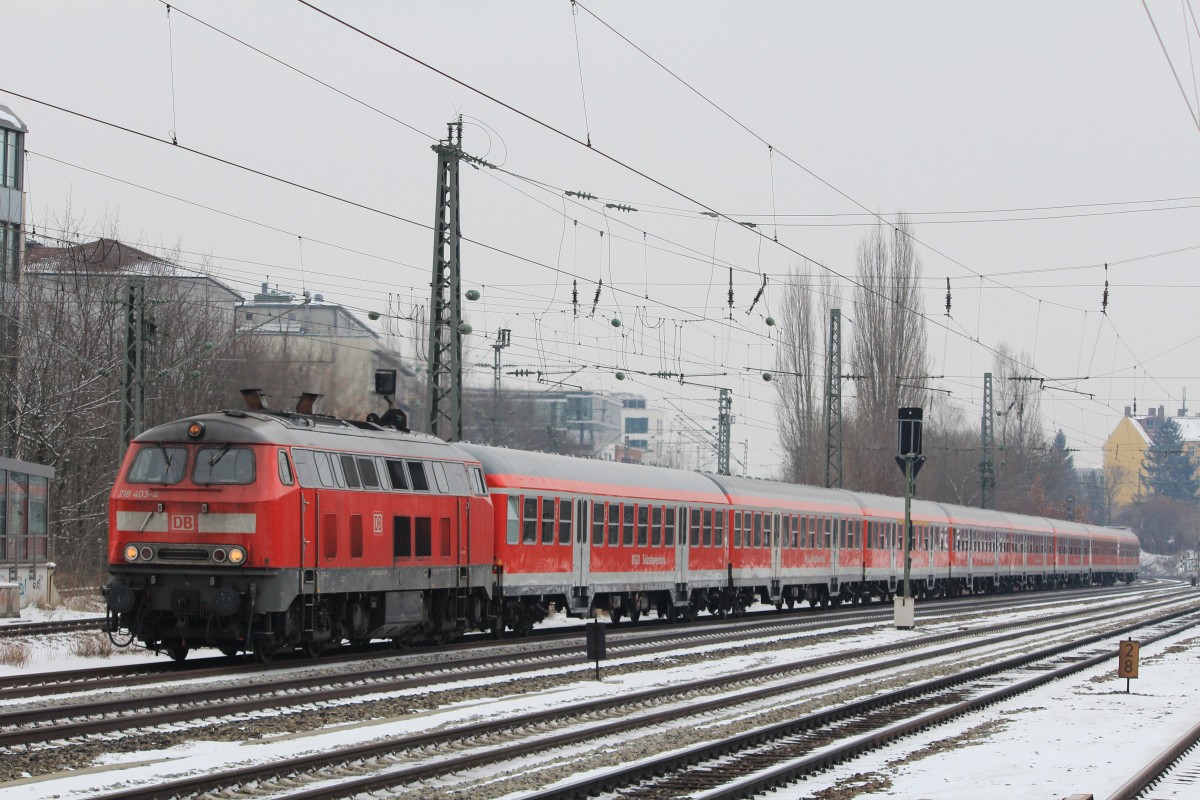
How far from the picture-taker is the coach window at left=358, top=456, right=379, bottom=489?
2294 centimetres

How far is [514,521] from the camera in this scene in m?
28.4

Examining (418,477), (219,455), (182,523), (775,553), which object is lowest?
(775,553)

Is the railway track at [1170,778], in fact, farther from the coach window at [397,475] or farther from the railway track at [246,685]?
the coach window at [397,475]

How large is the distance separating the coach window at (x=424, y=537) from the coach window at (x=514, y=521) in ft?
11.5

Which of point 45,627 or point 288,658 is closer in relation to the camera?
point 288,658

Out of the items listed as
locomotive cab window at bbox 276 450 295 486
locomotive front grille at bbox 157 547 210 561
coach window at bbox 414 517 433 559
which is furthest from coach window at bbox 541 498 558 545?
locomotive front grille at bbox 157 547 210 561

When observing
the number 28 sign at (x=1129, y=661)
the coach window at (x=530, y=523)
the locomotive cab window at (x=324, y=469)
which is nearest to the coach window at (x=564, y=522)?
the coach window at (x=530, y=523)

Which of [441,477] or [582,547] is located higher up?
[441,477]

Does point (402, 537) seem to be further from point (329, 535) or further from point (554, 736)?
point (554, 736)

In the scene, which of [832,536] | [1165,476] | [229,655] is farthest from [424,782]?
[1165,476]

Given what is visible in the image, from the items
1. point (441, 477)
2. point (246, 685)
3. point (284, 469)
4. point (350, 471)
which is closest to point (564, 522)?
point (441, 477)

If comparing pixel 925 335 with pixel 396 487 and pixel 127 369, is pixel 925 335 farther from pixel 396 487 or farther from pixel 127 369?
pixel 396 487

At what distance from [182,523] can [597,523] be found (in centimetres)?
1251

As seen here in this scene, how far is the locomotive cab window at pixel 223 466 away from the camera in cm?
2080
